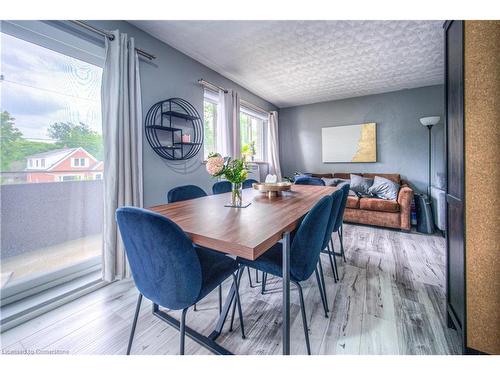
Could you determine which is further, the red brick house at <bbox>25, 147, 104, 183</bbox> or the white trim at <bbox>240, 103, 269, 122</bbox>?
the white trim at <bbox>240, 103, 269, 122</bbox>

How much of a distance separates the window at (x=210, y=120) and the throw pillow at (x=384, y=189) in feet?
9.50

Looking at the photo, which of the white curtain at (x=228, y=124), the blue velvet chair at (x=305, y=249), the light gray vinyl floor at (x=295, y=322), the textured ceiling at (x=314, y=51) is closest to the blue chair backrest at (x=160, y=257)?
the blue velvet chair at (x=305, y=249)

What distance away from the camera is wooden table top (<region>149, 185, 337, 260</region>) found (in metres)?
0.79

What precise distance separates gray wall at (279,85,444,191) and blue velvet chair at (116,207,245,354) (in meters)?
4.46

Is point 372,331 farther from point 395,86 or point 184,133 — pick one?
point 395,86

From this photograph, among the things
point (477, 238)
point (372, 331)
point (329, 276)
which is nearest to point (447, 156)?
point (477, 238)

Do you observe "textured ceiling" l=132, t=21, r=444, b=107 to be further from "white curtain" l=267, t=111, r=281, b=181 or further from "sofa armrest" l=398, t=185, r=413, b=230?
"sofa armrest" l=398, t=185, r=413, b=230

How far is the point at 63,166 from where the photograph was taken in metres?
1.77

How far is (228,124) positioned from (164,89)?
109 cm

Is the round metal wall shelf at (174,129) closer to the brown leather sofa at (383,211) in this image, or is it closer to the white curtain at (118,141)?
the white curtain at (118,141)

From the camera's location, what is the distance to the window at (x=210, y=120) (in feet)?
10.3

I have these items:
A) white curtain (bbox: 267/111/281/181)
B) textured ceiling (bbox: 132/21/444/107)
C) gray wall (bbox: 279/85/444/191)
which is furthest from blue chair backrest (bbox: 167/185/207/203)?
gray wall (bbox: 279/85/444/191)

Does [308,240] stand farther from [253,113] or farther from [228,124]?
[253,113]
